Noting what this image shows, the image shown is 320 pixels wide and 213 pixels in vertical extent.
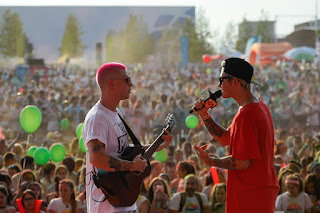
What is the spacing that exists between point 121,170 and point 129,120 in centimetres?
977

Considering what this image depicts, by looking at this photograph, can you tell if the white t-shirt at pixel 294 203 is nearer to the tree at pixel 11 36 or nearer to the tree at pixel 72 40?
the tree at pixel 11 36

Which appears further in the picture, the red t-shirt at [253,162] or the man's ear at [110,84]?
the man's ear at [110,84]

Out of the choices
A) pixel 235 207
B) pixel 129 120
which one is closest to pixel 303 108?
pixel 129 120

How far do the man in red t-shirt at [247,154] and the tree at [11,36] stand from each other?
33.5 meters

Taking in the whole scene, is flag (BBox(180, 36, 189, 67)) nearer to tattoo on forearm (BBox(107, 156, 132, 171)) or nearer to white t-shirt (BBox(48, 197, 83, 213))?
white t-shirt (BBox(48, 197, 83, 213))

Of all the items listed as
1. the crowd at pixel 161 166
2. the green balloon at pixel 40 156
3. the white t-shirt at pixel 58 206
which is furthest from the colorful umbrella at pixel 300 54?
the white t-shirt at pixel 58 206

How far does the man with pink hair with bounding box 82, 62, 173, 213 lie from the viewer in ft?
11.2

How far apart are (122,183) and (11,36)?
3623 cm

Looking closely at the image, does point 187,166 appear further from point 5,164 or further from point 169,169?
point 5,164

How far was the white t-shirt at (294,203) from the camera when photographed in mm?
6215

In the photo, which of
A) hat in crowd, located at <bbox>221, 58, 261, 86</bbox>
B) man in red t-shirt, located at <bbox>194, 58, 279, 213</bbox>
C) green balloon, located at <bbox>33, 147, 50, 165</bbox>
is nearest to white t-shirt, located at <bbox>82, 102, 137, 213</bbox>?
man in red t-shirt, located at <bbox>194, 58, 279, 213</bbox>

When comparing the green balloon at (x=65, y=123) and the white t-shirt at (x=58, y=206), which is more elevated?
the green balloon at (x=65, y=123)

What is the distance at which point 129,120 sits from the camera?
1320 cm

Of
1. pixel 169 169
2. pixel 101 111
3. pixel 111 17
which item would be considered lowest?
pixel 169 169
